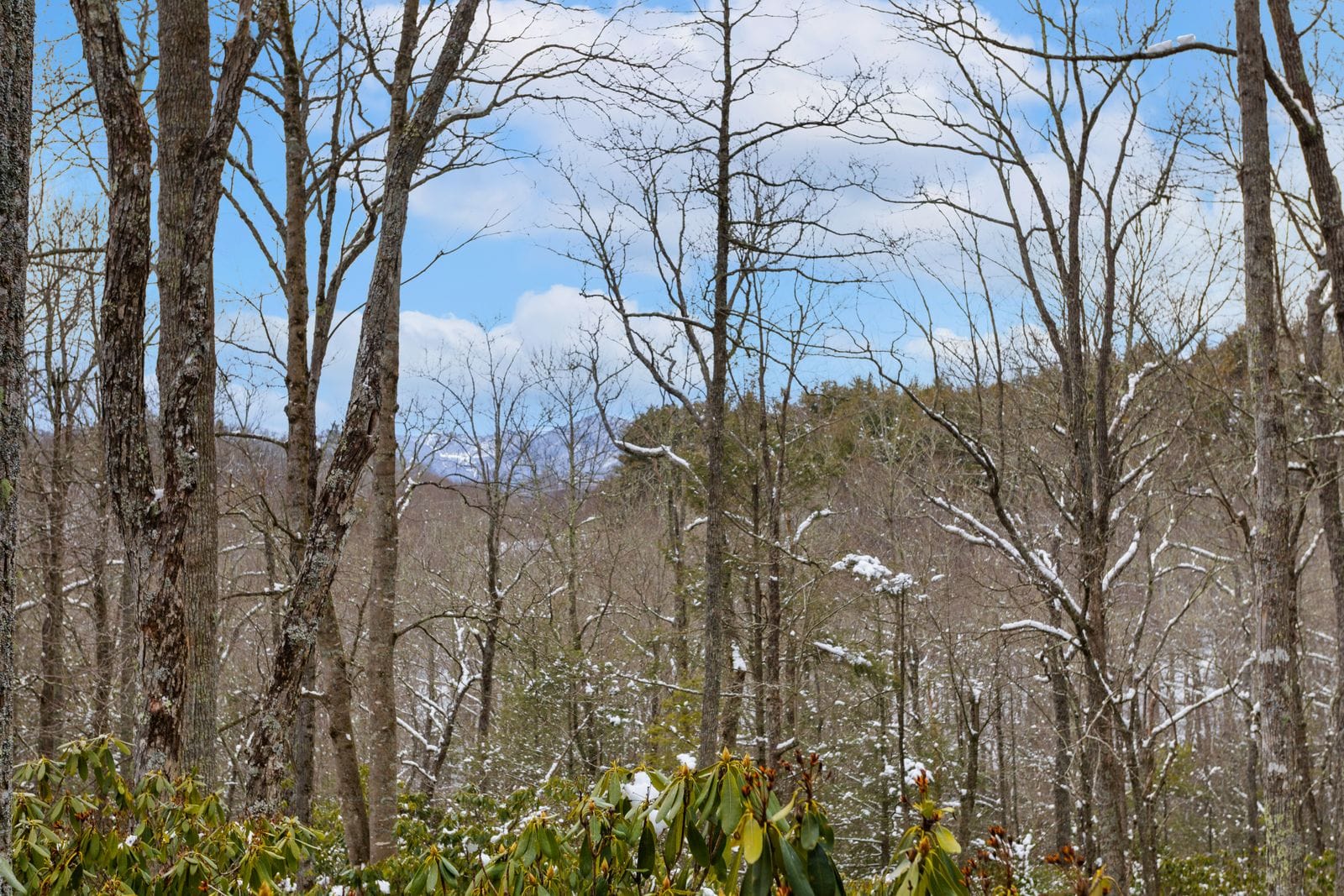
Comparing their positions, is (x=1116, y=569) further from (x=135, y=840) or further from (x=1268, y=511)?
(x=135, y=840)

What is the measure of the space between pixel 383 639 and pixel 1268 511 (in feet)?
17.6

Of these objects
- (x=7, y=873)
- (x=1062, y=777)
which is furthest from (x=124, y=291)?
(x=1062, y=777)

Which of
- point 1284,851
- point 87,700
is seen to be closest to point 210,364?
point 1284,851

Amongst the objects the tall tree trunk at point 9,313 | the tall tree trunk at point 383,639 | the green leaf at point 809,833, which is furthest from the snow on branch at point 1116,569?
the tall tree trunk at point 9,313

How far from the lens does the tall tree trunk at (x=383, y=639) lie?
6.36 m

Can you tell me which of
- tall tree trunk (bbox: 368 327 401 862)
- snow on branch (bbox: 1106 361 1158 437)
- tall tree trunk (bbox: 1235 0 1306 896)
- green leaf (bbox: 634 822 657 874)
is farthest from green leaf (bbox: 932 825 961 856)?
snow on branch (bbox: 1106 361 1158 437)

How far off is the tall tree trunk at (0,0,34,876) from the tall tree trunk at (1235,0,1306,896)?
17.7 feet

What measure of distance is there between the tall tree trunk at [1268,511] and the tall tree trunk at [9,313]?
5387 millimetres

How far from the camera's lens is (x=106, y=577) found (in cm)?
1339

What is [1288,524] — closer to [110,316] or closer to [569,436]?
[110,316]

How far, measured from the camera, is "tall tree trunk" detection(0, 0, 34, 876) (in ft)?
5.08

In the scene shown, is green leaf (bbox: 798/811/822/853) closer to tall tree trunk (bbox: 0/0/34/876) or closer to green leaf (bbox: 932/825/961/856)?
green leaf (bbox: 932/825/961/856)

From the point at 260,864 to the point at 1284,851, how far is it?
4970mm

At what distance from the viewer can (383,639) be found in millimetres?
6418
